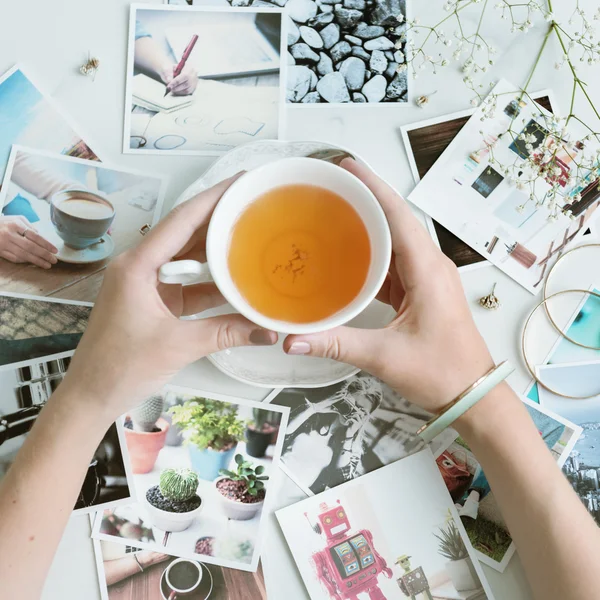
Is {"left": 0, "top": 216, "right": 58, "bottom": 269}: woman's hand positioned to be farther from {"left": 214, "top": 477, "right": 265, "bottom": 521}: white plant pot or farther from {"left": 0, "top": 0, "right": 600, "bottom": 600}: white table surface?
{"left": 214, "top": 477, "right": 265, "bottom": 521}: white plant pot

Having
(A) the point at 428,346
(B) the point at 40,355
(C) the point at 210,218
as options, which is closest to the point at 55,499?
(B) the point at 40,355

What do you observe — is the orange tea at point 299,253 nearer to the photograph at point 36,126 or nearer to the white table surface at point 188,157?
the white table surface at point 188,157

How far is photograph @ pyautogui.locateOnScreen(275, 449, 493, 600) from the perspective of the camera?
99 cm

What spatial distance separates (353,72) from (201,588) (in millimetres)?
966

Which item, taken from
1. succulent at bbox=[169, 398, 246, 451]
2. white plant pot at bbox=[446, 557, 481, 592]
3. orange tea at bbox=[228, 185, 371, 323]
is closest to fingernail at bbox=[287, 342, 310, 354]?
orange tea at bbox=[228, 185, 371, 323]

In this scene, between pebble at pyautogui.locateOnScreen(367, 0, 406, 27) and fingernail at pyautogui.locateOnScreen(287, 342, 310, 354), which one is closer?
fingernail at pyautogui.locateOnScreen(287, 342, 310, 354)

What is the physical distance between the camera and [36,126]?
108 cm

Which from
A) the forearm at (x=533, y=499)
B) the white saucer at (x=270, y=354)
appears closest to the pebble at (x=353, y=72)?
the white saucer at (x=270, y=354)

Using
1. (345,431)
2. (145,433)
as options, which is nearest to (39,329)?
(145,433)

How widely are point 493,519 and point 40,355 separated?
2.78 ft

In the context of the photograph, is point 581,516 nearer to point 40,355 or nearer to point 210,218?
point 210,218

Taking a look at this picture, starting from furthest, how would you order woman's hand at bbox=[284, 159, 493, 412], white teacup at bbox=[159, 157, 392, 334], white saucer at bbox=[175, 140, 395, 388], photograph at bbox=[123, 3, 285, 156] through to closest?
photograph at bbox=[123, 3, 285, 156]
white saucer at bbox=[175, 140, 395, 388]
woman's hand at bbox=[284, 159, 493, 412]
white teacup at bbox=[159, 157, 392, 334]

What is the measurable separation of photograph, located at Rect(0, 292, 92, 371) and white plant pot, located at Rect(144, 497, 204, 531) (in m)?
0.33

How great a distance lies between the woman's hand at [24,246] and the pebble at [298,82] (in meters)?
0.52
